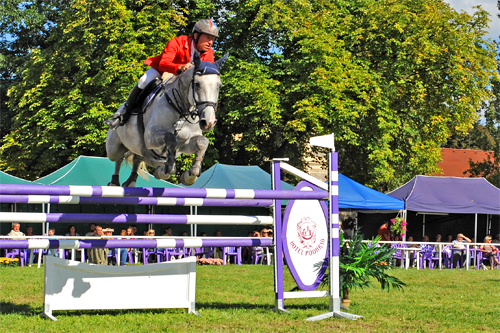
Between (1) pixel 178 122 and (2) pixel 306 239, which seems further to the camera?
(2) pixel 306 239

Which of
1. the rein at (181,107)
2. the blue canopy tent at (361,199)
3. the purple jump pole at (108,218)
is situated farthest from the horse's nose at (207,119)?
the blue canopy tent at (361,199)

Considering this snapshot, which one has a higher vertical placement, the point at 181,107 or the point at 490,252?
the point at 181,107

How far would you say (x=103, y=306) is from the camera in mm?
6066

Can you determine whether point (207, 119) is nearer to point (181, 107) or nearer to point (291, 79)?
point (181, 107)

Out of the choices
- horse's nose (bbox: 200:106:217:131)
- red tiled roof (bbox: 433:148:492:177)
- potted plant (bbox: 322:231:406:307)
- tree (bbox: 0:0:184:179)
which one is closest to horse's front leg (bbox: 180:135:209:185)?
horse's nose (bbox: 200:106:217:131)

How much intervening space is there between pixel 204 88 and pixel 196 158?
0.71 m

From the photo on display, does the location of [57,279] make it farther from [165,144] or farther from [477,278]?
[477,278]

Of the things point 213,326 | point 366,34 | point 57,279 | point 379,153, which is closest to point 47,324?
point 57,279

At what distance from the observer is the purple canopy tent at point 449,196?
1739 cm

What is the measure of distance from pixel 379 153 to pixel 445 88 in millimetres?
4287

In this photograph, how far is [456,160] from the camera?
41.8 metres

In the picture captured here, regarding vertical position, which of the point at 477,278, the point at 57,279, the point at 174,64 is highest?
the point at 174,64

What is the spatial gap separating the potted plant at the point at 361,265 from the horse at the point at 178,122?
7.49ft

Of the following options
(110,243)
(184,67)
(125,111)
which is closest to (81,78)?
(125,111)
